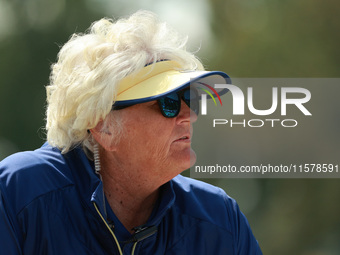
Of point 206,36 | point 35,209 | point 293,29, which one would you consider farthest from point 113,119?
point 293,29

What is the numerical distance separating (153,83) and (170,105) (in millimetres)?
121

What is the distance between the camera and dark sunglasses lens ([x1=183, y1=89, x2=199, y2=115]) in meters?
2.43

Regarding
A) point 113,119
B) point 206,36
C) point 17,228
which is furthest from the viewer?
point 206,36

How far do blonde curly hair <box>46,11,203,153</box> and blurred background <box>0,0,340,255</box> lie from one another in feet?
15.0

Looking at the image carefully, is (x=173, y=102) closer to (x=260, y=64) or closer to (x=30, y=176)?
(x=30, y=176)

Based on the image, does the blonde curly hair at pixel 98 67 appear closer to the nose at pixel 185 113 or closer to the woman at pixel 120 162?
the woman at pixel 120 162

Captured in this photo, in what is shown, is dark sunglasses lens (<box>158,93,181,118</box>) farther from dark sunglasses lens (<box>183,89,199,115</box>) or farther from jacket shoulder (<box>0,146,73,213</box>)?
jacket shoulder (<box>0,146,73,213</box>)

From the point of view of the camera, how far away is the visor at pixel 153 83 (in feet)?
7.52

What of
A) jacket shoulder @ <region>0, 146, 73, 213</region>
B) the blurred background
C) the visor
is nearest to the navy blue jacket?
jacket shoulder @ <region>0, 146, 73, 213</region>

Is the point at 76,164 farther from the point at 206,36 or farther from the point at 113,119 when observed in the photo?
the point at 206,36

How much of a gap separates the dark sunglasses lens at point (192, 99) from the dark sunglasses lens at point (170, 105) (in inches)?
2.7

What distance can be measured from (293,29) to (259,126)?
1908 mm

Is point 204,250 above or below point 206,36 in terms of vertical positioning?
below

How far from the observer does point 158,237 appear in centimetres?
240
